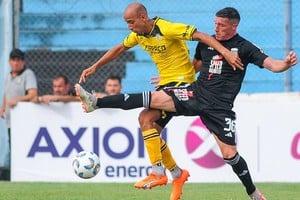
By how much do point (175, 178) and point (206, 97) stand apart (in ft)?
3.31

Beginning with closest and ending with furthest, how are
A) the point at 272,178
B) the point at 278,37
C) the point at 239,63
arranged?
1. the point at 239,63
2. the point at 272,178
3. the point at 278,37

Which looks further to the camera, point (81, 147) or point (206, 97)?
point (81, 147)

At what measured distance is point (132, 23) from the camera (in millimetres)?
10914

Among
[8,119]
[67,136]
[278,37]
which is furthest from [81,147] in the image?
[278,37]

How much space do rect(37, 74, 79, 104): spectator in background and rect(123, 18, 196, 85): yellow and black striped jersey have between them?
16.4 feet

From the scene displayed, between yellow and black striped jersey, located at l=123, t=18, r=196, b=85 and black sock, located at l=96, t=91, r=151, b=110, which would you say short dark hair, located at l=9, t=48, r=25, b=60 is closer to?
yellow and black striped jersey, located at l=123, t=18, r=196, b=85

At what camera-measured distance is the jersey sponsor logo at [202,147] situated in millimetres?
15578

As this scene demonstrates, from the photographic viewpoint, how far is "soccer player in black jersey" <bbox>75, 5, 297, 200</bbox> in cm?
1067

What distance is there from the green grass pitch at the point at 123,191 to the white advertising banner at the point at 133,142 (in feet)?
2.21

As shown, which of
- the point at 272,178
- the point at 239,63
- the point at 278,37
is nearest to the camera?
the point at 239,63

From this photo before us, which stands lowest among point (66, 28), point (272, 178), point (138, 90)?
point (272, 178)

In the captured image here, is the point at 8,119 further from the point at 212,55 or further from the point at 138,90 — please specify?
the point at 212,55

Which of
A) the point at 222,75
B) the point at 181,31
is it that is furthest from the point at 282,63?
the point at 181,31

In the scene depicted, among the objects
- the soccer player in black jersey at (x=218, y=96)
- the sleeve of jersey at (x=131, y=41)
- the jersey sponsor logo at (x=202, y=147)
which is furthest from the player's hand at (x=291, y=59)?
the jersey sponsor logo at (x=202, y=147)
